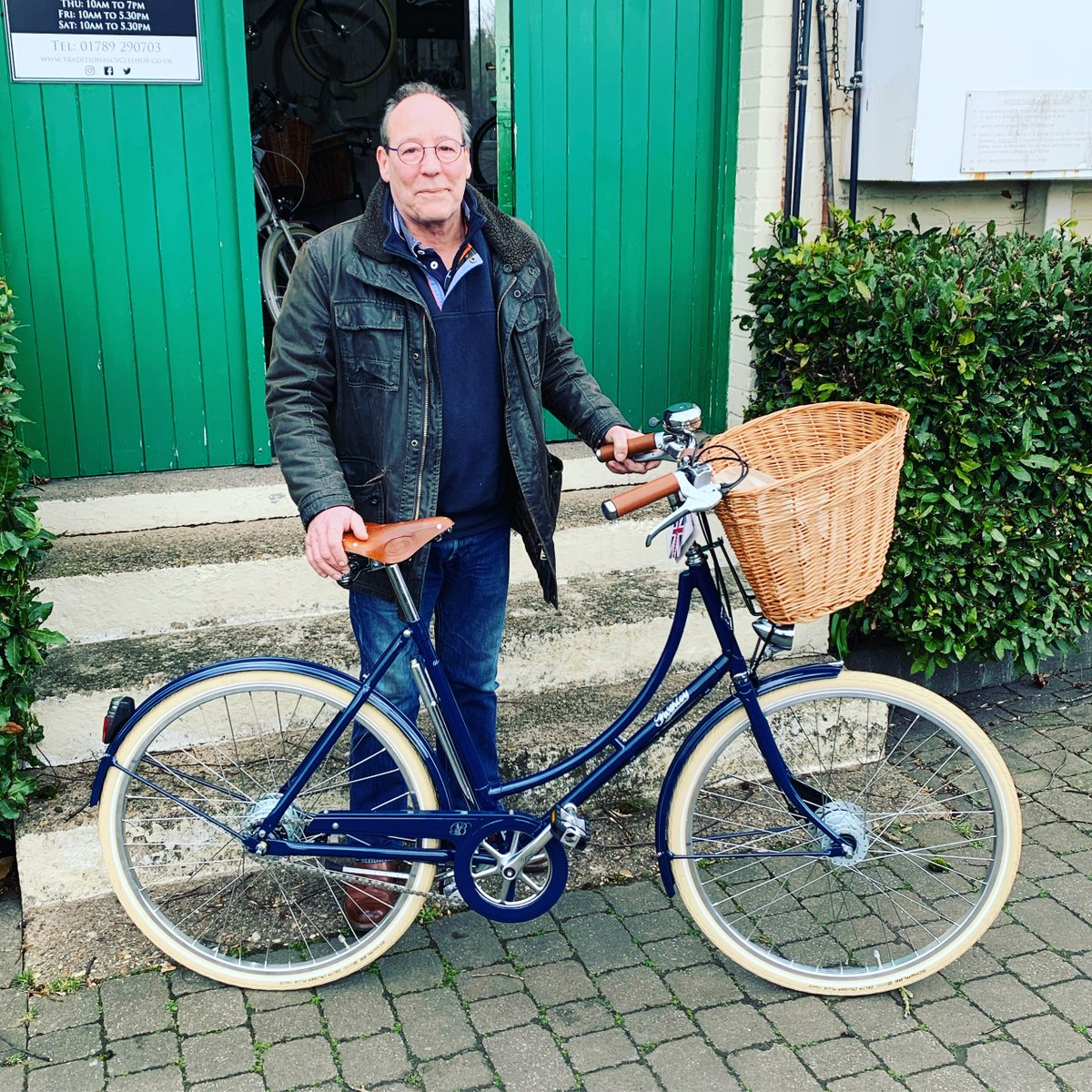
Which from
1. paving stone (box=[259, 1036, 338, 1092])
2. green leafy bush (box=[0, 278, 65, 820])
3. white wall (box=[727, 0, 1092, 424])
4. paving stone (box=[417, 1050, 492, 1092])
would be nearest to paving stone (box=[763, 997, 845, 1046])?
paving stone (box=[417, 1050, 492, 1092])

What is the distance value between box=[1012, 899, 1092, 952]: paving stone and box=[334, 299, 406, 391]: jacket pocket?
2.25m

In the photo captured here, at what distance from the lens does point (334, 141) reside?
899 cm

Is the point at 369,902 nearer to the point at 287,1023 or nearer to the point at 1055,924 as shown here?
the point at 287,1023

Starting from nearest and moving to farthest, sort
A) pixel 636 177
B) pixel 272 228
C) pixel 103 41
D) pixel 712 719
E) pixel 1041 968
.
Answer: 1. pixel 712 719
2. pixel 1041 968
3. pixel 103 41
4. pixel 636 177
5. pixel 272 228

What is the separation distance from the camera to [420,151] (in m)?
2.89

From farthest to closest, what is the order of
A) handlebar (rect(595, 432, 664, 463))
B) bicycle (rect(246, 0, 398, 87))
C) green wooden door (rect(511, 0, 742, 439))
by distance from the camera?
A: bicycle (rect(246, 0, 398, 87)) < green wooden door (rect(511, 0, 742, 439)) < handlebar (rect(595, 432, 664, 463))

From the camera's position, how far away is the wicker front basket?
8.54 feet

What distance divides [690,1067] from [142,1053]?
128cm

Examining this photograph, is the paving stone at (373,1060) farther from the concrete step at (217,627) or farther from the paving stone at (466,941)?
the concrete step at (217,627)

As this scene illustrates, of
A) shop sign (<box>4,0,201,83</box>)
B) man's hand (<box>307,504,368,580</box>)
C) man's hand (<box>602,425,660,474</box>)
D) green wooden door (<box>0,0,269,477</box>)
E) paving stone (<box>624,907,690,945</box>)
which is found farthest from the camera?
green wooden door (<box>0,0,269,477</box>)

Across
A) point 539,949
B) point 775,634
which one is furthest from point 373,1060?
point 775,634

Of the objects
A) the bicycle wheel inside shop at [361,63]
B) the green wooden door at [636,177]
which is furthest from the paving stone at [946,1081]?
the bicycle wheel inside shop at [361,63]

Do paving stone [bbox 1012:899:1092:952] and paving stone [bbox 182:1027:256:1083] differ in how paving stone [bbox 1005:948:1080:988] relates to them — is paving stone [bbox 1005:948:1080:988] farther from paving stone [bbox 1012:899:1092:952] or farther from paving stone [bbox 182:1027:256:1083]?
paving stone [bbox 182:1027:256:1083]

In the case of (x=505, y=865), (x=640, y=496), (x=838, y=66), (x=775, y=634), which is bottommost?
(x=505, y=865)
